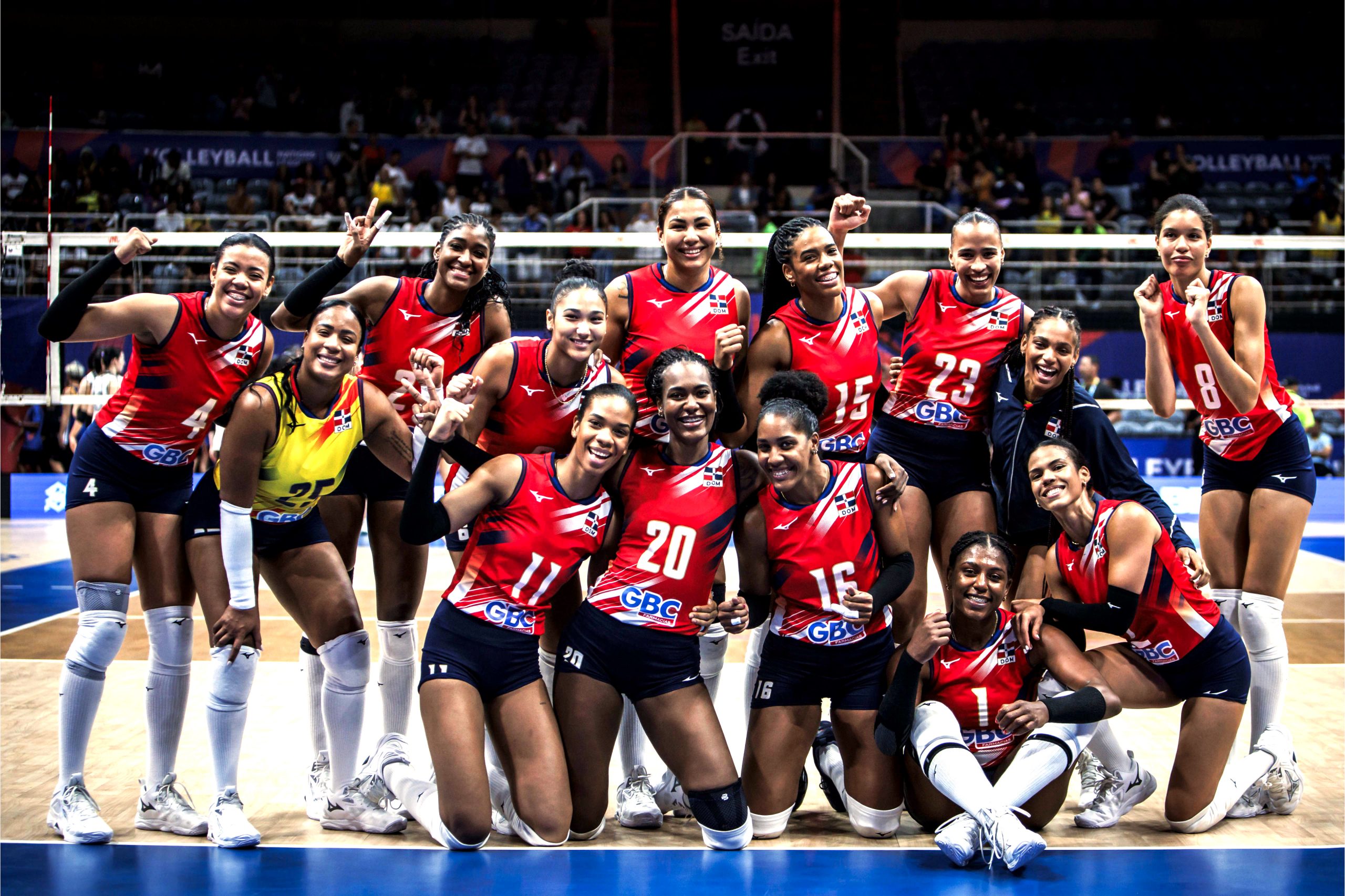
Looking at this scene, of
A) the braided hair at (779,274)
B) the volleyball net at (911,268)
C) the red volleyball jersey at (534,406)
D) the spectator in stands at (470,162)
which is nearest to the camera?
the red volleyball jersey at (534,406)

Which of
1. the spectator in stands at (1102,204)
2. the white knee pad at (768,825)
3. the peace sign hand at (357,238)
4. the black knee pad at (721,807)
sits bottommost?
the white knee pad at (768,825)

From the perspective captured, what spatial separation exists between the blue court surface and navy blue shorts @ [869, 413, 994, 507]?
138cm

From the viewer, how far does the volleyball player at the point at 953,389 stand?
180 inches

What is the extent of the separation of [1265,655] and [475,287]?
3.45 meters

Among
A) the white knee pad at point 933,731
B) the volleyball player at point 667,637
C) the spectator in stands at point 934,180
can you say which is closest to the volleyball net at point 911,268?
the spectator in stands at point 934,180

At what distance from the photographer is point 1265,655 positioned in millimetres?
4586

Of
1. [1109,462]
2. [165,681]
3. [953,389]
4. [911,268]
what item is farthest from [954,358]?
[911,268]

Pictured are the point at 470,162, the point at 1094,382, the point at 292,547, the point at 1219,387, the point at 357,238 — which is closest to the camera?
the point at 292,547

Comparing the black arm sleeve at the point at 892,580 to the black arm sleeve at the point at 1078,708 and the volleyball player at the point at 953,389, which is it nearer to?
the volleyball player at the point at 953,389

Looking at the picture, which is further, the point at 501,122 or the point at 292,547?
the point at 501,122

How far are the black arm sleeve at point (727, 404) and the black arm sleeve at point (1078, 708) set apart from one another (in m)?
1.47

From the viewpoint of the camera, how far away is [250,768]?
4789mm

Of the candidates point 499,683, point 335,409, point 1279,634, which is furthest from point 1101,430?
point 335,409

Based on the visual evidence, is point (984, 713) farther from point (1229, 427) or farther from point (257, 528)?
Result: point (257, 528)
